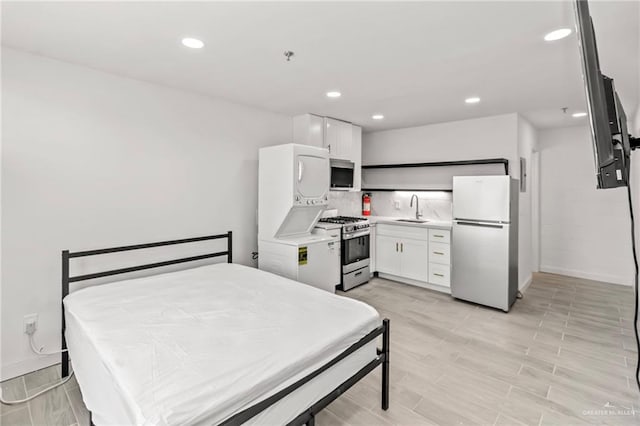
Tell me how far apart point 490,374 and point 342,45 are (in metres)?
2.68

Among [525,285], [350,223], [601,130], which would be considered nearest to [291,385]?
[601,130]

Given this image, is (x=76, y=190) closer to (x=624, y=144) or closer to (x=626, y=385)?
(x=624, y=144)

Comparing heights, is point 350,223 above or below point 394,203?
below

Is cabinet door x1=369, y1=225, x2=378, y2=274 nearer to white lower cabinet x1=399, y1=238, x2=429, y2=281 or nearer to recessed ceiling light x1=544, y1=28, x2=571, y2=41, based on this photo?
white lower cabinet x1=399, y1=238, x2=429, y2=281

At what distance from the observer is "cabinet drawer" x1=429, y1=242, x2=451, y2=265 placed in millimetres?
4293

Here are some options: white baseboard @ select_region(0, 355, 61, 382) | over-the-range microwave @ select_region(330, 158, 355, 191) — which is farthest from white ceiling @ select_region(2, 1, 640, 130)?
white baseboard @ select_region(0, 355, 61, 382)

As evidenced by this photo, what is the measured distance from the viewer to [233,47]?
2.33 m

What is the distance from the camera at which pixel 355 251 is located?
4574 mm

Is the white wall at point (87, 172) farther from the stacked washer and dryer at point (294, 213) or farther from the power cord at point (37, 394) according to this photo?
the stacked washer and dryer at point (294, 213)

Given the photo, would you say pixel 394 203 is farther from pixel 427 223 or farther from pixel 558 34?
pixel 558 34

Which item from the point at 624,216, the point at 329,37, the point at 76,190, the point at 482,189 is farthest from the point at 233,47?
the point at 624,216

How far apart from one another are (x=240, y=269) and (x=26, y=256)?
5.29ft

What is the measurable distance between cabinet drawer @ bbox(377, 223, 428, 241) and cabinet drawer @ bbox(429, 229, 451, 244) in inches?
3.3

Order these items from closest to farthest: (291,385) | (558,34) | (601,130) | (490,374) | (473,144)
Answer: (601,130) < (291,385) < (558,34) < (490,374) < (473,144)
